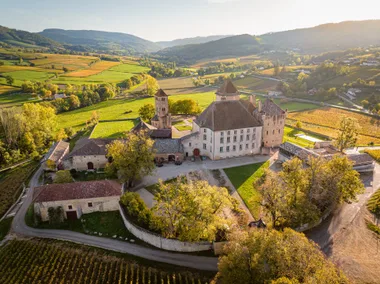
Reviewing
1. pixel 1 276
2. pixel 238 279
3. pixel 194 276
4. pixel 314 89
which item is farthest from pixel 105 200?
pixel 314 89

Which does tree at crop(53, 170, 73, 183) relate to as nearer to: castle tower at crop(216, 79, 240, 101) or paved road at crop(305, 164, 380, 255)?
castle tower at crop(216, 79, 240, 101)

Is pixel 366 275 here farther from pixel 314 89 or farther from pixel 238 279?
pixel 314 89

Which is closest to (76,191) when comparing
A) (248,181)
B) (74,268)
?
(74,268)

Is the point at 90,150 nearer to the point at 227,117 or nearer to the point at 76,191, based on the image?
the point at 76,191

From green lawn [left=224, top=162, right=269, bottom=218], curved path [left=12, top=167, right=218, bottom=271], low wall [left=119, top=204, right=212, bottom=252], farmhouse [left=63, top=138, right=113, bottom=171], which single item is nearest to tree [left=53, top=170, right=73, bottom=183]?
farmhouse [left=63, top=138, right=113, bottom=171]

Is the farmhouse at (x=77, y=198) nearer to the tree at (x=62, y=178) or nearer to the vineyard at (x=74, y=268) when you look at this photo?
the tree at (x=62, y=178)

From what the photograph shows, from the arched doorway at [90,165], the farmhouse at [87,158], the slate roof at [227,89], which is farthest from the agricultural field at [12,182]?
the slate roof at [227,89]
